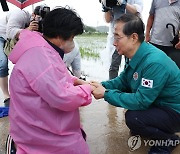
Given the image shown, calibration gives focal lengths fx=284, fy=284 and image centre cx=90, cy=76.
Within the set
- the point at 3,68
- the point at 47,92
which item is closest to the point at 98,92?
the point at 47,92

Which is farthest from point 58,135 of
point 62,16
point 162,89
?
point 162,89

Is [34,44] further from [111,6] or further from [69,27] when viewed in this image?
[111,6]

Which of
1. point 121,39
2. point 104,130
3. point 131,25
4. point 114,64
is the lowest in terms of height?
point 104,130

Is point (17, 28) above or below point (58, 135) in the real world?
above

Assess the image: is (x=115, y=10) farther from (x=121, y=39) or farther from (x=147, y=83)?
(x=147, y=83)

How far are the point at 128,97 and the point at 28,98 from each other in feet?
2.55

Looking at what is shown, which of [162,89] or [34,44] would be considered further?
[162,89]

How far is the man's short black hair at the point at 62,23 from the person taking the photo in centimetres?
163

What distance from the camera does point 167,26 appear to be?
9.50 ft

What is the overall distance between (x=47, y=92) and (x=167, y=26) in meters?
1.81

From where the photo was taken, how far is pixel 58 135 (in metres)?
1.66

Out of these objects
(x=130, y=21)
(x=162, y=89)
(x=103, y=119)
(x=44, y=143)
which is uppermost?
(x=130, y=21)

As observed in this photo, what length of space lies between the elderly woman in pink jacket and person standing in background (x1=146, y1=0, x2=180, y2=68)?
1505 millimetres

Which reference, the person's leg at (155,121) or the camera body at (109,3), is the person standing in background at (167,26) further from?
the person's leg at (155,121)
